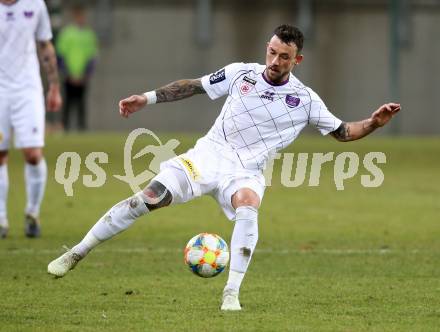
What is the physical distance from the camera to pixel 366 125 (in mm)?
7973

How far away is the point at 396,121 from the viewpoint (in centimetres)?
2866

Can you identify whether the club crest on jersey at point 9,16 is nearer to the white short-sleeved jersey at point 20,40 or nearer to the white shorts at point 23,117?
the white short-sleeved jersey at point 20,40

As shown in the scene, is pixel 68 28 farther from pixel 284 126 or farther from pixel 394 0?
pixel 284 126

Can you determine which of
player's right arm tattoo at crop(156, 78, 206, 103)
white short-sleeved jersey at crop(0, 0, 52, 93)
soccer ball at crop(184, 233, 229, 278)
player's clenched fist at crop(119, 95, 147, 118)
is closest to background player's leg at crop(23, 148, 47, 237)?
white short-sleeved jersey at crop(0, 0, 52, 93)

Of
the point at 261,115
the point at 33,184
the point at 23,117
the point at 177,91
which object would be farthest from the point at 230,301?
the point at 33,184

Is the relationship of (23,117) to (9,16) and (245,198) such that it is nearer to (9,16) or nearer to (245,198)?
(9,16)

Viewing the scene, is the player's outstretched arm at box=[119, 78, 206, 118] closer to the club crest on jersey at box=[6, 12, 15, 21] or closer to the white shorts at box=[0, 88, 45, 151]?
the white shorts at box=[0, 88, 45, 151]

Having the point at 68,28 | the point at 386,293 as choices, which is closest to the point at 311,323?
the point at 386,293

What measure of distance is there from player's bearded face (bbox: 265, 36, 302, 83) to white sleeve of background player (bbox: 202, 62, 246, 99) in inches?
11.5

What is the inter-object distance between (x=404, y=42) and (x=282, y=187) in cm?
1213

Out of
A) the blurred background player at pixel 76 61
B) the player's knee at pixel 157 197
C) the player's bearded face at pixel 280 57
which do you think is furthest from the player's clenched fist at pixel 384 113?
the blurred background player at pixel 76 61

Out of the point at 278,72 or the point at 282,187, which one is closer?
the point at 278,72

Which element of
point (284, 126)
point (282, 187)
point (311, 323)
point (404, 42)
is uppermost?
point (284, 126)

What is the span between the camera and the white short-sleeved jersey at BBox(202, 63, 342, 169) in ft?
26.1
